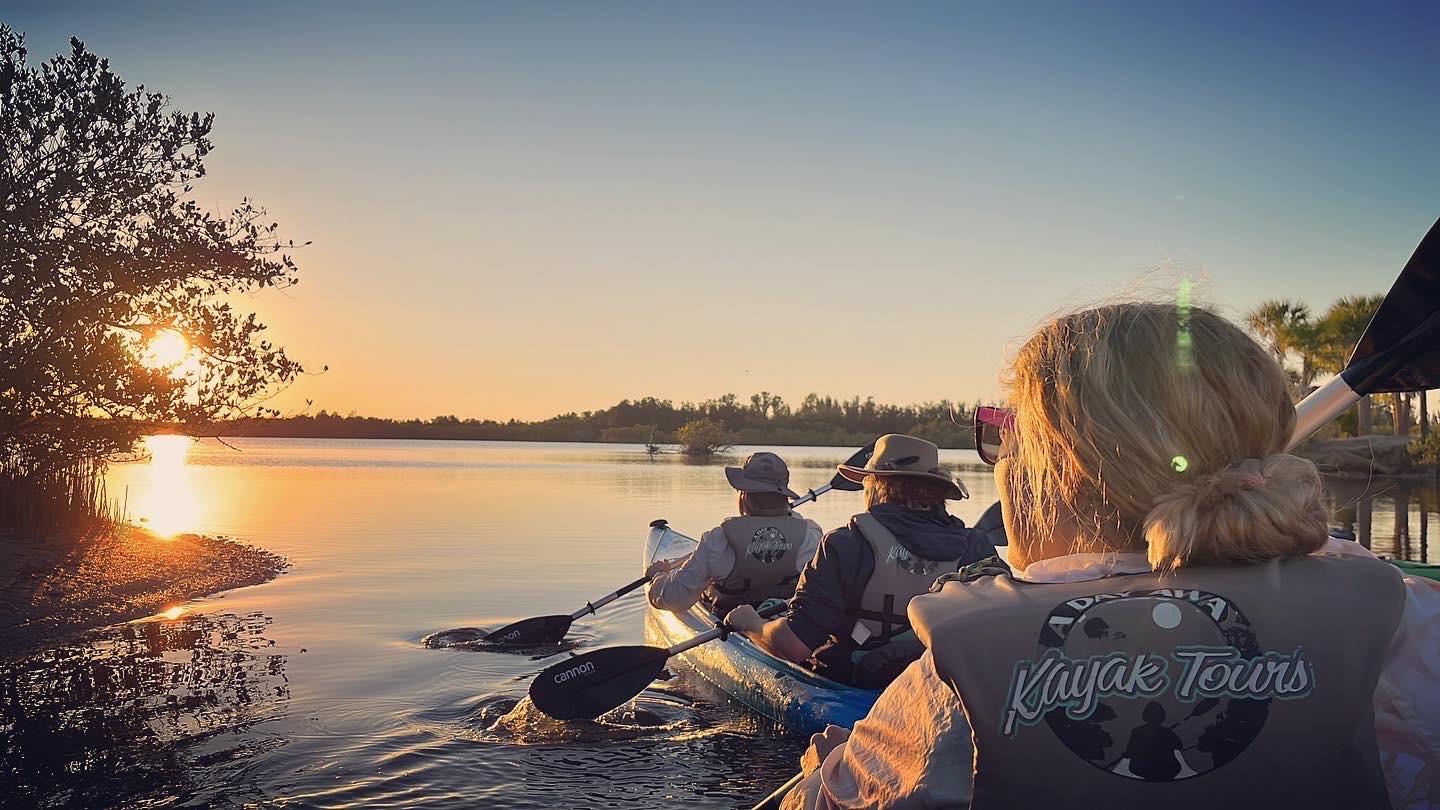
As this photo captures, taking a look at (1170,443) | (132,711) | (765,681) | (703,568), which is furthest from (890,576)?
Result: (132,711)

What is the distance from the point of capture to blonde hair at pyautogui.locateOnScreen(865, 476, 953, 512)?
5.96 m

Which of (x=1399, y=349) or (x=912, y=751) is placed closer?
(x=912, y=751)

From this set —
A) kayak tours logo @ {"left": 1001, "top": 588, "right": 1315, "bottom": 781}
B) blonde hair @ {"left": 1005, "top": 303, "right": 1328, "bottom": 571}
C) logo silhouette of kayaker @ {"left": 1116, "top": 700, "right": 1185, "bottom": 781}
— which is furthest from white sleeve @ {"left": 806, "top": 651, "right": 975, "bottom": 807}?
blonde hair @ {"left": 1005, "top": 303, "right": 1328, "bottom": 571}

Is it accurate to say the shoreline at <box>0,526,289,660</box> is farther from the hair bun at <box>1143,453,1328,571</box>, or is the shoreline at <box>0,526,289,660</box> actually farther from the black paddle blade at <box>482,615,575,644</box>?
the hair bun at <box>1143,453,1328,571</box>

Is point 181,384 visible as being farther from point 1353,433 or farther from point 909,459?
point 1353,433

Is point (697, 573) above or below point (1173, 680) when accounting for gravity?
below

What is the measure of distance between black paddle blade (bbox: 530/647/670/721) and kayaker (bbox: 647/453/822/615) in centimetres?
114

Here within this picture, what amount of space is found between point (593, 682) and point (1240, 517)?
227 inches

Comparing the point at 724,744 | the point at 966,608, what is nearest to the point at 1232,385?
the point at 966,608

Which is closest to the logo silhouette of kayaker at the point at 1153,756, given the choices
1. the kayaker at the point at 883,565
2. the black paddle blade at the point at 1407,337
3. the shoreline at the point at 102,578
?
the black paddle blade at the point at 1407,337

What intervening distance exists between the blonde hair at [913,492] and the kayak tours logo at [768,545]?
212cm

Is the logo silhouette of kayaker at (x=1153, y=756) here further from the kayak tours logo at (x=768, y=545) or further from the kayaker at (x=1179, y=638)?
the kayak tours logo at (x=768, y=545)

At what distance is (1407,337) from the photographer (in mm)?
3059

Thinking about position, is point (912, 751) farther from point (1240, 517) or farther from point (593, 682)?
point (593, 682)
